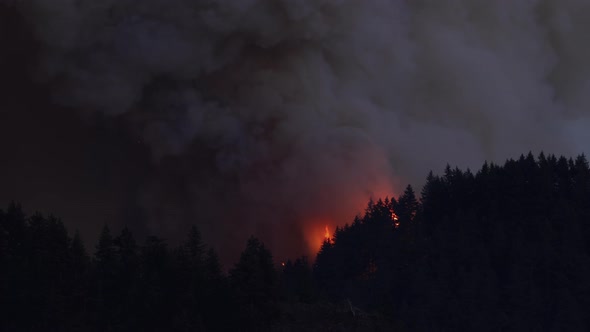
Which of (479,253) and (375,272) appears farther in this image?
(375,272)

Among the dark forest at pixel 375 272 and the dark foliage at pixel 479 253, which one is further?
the dark foliage at pixel 479 253

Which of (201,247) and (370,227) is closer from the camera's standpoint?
(201,247)

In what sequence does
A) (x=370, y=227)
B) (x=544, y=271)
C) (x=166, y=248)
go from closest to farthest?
(x=166, y=248)
(x=544, y=271)
(x=370, y=227)

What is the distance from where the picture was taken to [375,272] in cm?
7275

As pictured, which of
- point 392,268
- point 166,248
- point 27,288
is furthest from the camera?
point 392,268

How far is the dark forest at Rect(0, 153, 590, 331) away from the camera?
54406mm

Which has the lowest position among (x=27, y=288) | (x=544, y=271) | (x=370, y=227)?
(x=544, y=271)

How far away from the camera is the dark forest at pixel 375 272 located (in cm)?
5441

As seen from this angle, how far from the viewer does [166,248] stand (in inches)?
2271

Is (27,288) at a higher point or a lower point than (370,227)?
lower

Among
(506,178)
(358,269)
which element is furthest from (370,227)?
(506,178)

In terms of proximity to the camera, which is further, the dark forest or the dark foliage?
the dark foliage

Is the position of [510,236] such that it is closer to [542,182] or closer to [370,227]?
[542,182]

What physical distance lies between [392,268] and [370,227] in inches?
262
